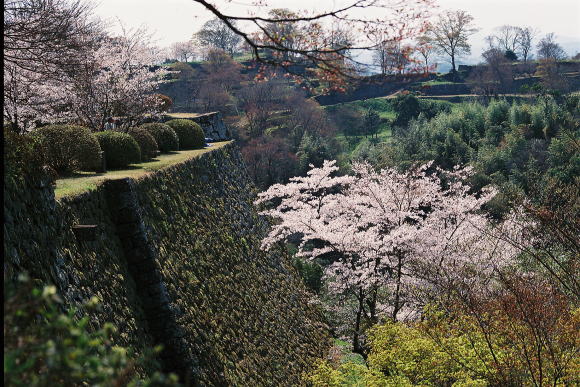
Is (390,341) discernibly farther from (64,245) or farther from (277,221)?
(277,221)

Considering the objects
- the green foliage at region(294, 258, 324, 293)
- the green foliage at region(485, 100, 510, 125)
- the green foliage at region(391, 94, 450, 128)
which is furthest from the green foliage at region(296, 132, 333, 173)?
the green foliage at region(294, 258, 324, 293)

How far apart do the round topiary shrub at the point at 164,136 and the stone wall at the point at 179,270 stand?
1446 millimetres

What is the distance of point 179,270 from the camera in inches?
402

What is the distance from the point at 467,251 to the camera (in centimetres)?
1551

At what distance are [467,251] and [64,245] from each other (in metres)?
11.6

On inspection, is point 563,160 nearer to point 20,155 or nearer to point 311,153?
point 311,153

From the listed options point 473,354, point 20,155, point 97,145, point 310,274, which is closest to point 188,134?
point 310,274

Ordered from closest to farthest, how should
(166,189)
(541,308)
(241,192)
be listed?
(541,308), (166,189), (241,192)

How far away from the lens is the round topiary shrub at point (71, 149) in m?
10.4

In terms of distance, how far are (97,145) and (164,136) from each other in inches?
214

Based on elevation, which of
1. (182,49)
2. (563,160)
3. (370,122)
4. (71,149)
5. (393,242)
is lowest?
(563,160)

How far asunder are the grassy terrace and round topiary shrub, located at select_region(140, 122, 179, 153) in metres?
0.63

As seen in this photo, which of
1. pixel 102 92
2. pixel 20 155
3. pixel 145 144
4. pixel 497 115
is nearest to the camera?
pixel 20 155

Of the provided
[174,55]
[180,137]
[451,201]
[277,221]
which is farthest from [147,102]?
[174,55]
